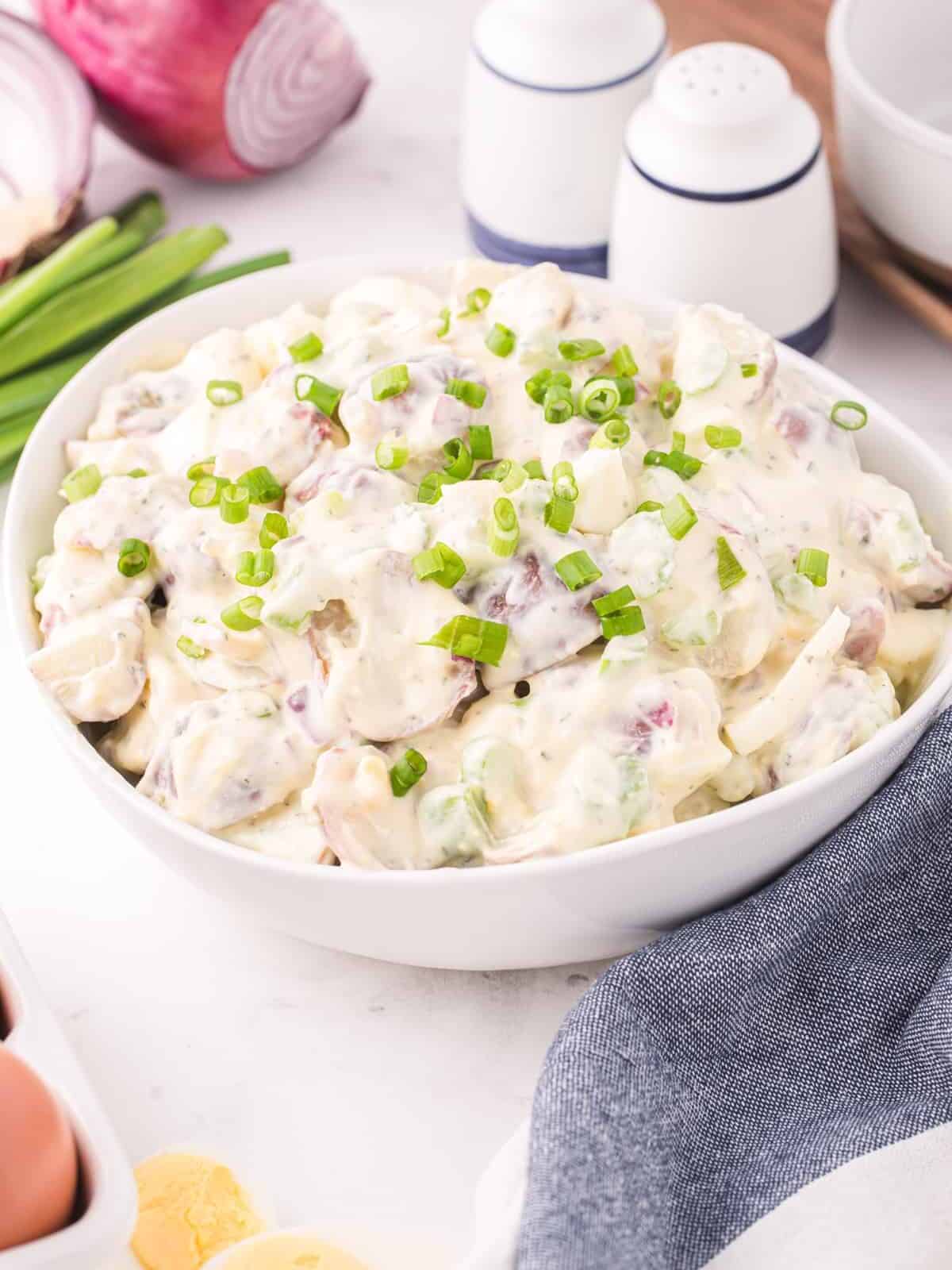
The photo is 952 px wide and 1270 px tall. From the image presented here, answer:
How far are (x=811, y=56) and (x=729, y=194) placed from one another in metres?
0.93

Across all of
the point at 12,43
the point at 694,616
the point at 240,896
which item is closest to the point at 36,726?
the point at 240,896

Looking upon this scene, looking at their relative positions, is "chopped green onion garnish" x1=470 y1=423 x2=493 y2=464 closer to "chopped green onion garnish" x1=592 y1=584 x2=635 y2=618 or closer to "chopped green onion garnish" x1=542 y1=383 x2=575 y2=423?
"chopped green onion garnish" x1=542 y1=383 x2=575 y2=423

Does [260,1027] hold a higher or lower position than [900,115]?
lower

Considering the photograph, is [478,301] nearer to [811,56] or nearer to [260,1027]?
[260,1027]

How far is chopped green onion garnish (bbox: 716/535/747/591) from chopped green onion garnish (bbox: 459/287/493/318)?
0.53 m

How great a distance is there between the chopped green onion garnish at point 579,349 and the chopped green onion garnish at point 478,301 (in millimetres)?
144

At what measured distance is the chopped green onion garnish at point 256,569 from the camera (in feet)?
5.84

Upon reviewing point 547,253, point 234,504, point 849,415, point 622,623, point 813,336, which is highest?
point 234,504

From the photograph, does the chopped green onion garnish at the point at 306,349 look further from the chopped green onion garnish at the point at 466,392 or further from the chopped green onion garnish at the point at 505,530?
the chopped green onion garnish at the point at 505,530

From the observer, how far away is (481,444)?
1.90 metres

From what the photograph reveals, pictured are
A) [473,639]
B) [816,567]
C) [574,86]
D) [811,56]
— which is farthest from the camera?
[811,56]

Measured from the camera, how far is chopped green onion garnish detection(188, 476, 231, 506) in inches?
74.5

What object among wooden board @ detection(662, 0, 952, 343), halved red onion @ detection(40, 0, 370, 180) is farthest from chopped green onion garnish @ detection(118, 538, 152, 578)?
wooden board @ detection(662, 0, 952, 343)

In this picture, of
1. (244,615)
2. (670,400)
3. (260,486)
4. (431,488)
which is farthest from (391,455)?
(670,400)
